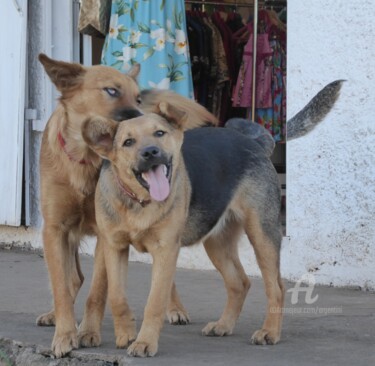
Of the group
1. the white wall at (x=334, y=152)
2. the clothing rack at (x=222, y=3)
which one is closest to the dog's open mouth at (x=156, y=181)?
the white wall at (x=334, y=152)

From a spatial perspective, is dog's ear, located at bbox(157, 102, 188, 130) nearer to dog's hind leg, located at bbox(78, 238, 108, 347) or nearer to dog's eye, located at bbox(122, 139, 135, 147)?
dog's eye, located at bbox(122, 139, 135, 147)

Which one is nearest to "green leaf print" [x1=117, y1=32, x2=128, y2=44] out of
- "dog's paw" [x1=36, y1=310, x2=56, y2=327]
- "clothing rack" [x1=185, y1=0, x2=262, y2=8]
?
"clothing rack" [x1=185, y1=0, x2=262, y2=8]

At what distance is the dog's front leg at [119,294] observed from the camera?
5.12 meters

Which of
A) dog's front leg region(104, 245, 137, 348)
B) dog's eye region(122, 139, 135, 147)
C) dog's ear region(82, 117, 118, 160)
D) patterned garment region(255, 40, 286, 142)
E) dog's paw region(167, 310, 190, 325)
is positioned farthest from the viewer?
patterned garment region(255, 40, 286, 142)

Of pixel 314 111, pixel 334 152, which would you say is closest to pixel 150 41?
pixel 314 111

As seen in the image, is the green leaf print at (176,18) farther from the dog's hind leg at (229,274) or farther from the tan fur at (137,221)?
the tan fur at (137,221)

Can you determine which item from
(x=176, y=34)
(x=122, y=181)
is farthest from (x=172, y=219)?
(x=176, y=34)

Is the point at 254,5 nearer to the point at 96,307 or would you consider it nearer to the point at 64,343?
the point at 96,307

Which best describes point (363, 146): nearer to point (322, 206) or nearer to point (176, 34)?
point (322, 206)

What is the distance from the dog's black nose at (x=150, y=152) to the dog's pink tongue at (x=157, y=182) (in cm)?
8

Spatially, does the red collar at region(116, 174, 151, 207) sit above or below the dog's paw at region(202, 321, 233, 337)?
above

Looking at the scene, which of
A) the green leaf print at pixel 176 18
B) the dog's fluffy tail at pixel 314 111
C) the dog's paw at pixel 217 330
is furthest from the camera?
the green leaf print at pixel 176 18

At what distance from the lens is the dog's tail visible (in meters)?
6.12

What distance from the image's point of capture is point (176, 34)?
837cm
